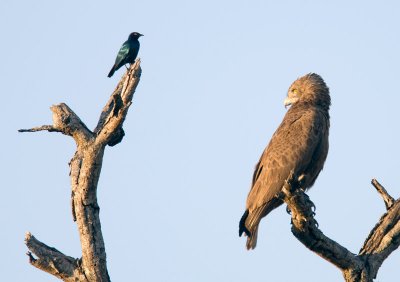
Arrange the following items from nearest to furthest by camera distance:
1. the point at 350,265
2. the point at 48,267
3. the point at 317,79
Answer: the point at 48,267
the point at 350,265
the point at 317,79

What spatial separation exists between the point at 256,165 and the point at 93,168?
3.39 metres

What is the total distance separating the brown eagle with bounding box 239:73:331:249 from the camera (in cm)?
849

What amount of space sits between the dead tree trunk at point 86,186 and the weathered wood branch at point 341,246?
1645 millimetres

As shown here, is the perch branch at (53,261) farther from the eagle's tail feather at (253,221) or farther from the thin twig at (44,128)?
the eagle's tail feather at (253,221)

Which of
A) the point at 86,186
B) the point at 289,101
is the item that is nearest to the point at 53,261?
the point at 86,186

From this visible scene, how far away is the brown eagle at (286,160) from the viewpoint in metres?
8.49

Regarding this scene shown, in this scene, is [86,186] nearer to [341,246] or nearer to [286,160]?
[341,246]

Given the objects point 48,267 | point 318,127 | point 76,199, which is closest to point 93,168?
point 76,199

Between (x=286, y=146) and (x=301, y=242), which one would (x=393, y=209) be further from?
(x=286, y=146)

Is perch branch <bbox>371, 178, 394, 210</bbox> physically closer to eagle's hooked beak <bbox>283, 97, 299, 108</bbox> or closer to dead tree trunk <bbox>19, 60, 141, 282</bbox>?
dead tree trunk <bbox>19, 60, 141, 282</bbox>

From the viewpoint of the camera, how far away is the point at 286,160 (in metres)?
→ 8.76

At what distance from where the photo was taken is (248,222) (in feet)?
27.7

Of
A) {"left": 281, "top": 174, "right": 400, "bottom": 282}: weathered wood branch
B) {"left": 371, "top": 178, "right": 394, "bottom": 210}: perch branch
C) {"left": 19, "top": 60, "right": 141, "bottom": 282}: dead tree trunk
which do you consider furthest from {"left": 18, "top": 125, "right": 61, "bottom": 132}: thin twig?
{"left": 371, "top": 178, "right": 394, "bottom": 210}: perch branch

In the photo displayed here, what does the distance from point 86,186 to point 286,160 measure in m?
3.27
